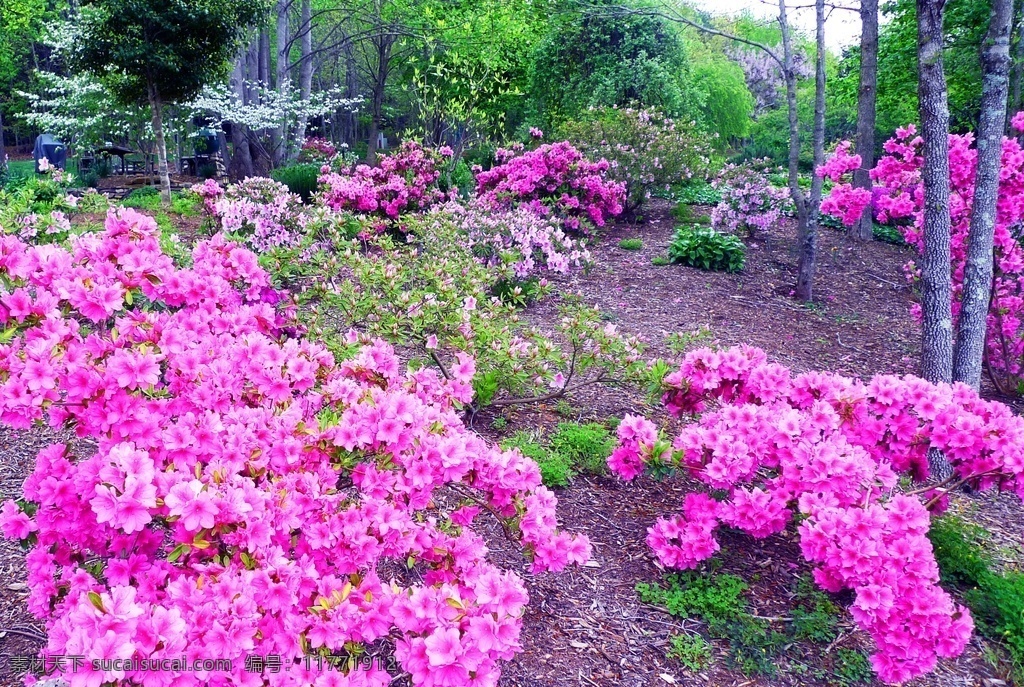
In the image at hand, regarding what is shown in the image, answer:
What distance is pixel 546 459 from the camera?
3.54m

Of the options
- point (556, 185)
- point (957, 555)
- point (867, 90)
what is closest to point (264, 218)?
point (556, 185)

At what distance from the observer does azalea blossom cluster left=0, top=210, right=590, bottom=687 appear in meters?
Result: 1.52

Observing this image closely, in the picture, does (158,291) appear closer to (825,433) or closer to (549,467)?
(549,467)

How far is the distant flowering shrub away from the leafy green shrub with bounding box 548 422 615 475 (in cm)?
679

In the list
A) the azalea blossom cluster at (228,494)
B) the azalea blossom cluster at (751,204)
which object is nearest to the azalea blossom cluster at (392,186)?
the azalea blossom cluster at (751,204)

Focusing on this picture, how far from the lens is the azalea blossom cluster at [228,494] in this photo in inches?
59.7

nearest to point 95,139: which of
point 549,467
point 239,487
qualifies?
point 549,467

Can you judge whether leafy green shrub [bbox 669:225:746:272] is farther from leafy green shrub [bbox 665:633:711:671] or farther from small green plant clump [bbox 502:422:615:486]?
leafy green shrub [bbox 665:633:711:671]

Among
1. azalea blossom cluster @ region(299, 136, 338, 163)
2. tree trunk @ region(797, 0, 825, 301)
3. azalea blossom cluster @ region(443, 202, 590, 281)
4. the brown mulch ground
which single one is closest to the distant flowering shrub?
tree trunk @ region(797, 0, 825, 301)

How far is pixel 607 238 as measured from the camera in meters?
9.79

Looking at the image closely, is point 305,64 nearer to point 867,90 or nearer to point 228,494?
point 867,90

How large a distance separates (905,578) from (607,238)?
307 inches

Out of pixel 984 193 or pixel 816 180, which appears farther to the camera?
pixel 816 180

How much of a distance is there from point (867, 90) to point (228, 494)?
384 inches
